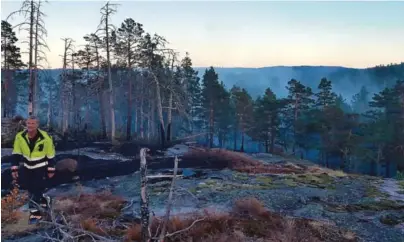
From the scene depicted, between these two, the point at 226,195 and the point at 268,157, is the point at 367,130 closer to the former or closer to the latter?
the point at 268,157

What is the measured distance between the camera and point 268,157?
864 inches

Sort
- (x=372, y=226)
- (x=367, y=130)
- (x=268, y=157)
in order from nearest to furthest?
(x=372, y=226) → (x=268, y=157) → (x=367, y=130)

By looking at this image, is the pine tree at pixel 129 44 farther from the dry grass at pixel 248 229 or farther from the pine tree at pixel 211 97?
the dry grass at pixel 248 229

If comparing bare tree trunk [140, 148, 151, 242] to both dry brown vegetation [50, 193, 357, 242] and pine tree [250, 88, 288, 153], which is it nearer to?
dry brown vegetation [50, 193, 357, 242]

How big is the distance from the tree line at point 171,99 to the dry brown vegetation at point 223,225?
9.11 meters

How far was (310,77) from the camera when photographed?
28500 millimetres

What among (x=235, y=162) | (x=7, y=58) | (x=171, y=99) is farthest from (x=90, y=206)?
(x=7, y=58)

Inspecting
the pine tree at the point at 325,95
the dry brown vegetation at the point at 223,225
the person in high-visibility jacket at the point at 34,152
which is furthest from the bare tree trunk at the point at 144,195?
the pine tree at the point at 325,95

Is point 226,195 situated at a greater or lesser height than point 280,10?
lesser

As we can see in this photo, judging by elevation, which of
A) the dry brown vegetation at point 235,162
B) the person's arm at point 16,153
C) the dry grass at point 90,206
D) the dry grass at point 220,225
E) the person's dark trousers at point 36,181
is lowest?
the dry brown vegetation at point 235,162

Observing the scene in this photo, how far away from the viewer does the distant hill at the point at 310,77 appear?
26.4 metres

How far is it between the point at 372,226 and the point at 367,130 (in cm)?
1705

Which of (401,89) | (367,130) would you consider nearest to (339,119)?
(367,130)

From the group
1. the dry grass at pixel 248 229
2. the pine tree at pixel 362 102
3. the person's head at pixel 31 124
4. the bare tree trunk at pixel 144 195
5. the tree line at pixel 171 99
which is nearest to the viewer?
the bare tree trunk at pixel 144 195
